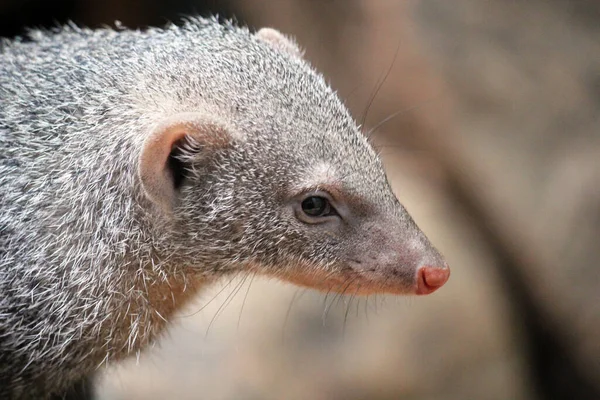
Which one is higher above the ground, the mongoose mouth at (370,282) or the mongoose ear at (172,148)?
the mongoose ear at (172,148)

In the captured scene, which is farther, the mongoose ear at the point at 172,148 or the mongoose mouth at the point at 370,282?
the mongoose mouth at the point at 370,282

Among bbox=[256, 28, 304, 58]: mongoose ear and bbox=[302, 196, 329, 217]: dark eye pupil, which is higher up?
bbox=[256, 28, 304, 58]: mongoose ear

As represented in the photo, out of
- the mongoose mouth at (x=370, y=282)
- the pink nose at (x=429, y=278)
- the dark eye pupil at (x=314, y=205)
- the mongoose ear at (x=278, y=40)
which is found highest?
the mongoose ear at (x=278, y=40)

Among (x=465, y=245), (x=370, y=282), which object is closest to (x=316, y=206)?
(x=370, y=282)

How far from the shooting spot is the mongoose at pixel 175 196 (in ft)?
6.06

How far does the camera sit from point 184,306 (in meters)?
2.27

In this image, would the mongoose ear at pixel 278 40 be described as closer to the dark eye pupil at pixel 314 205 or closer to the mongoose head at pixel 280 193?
the mongoose head at pixel 280 193

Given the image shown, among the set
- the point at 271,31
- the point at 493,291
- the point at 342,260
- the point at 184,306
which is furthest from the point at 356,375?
the point at 271,31

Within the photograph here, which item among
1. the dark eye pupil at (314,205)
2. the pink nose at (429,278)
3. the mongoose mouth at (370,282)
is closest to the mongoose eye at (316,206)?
the dark eye pupil at (314,205)

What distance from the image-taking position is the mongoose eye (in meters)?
1.87

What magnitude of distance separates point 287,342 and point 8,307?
1.44 meters

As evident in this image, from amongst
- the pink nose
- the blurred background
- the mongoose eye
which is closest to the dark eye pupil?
the mongoose eye

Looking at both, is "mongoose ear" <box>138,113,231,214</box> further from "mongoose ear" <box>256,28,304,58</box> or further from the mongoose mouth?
"mongoose ear" <box>256,28,304,58</box>

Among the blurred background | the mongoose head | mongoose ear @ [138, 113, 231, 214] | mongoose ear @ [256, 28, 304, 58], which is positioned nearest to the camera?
mongoose ear @ [138, 113, 231, 214]
